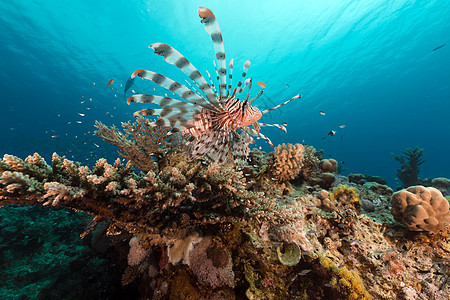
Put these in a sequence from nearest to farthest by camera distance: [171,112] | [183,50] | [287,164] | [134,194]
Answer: [134,194], [171,112], [287,164], [183,50]

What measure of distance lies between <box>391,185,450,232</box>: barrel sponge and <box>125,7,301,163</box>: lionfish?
74.6 inches

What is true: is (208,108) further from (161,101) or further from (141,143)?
(141,143)

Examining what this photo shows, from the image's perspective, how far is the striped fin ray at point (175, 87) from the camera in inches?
74.9

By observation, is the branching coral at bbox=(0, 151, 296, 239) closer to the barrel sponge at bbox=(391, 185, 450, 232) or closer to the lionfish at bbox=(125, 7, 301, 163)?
the lionfish at bbox=(125, 7, 301, 163)

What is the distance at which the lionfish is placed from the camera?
1.94 meters

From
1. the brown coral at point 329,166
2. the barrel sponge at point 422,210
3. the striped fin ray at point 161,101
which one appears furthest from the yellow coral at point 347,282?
the brown coral at point 329,166

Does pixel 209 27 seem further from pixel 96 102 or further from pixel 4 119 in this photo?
pixel 4 119

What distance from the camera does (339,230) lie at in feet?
7.86

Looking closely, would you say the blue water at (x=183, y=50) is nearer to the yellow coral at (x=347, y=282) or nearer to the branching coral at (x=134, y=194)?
the branching coral at (x=134, y=194)

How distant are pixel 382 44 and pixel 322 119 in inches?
1231

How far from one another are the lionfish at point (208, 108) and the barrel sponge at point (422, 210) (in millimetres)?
1894

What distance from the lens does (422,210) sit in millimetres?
2146

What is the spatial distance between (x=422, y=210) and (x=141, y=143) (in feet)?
14.5

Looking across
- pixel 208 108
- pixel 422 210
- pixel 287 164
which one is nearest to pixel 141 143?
pixel 208 108
